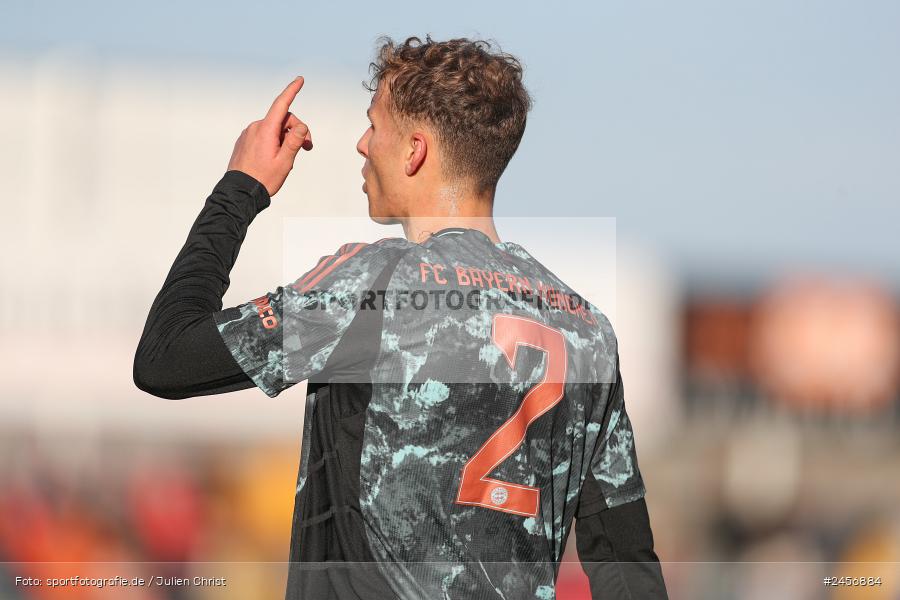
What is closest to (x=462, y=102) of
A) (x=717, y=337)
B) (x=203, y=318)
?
(x=203, y=318)

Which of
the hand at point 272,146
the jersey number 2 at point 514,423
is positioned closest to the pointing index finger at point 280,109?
the hand at point 272,146

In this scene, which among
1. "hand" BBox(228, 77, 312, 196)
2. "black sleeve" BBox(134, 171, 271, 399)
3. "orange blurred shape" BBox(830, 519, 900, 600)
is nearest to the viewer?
"black sleeve" BBox(134, 171, 271, 399)

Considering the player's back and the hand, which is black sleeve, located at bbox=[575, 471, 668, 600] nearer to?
the player's back

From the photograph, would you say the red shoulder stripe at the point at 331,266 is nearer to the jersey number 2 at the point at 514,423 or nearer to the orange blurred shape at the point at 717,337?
the jersey number 2 at the point at 514,423

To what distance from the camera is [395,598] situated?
129 centimetres

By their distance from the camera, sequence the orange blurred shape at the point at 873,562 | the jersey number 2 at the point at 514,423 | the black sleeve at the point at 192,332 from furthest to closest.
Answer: the orange blurred shape at the point at 873,562 < the jersey number 2 at the point at 514,423 < the black sleeve at the point at 192,332

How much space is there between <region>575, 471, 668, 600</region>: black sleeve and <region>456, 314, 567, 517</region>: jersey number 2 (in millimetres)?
175

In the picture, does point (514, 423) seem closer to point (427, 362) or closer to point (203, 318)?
point (427, 362)

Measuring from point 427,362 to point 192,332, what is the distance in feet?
1.12

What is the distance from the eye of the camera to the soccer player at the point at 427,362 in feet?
4.03

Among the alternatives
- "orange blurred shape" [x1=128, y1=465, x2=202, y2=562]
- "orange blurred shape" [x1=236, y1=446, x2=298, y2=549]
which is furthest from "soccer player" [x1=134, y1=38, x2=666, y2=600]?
"orange blurred shape" [x1=128, y1=465, x2=202, y2=562]

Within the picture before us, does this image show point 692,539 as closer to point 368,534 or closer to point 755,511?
point 755,511

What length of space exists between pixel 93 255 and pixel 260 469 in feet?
5.49

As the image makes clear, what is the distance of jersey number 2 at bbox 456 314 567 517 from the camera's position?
129 cm
